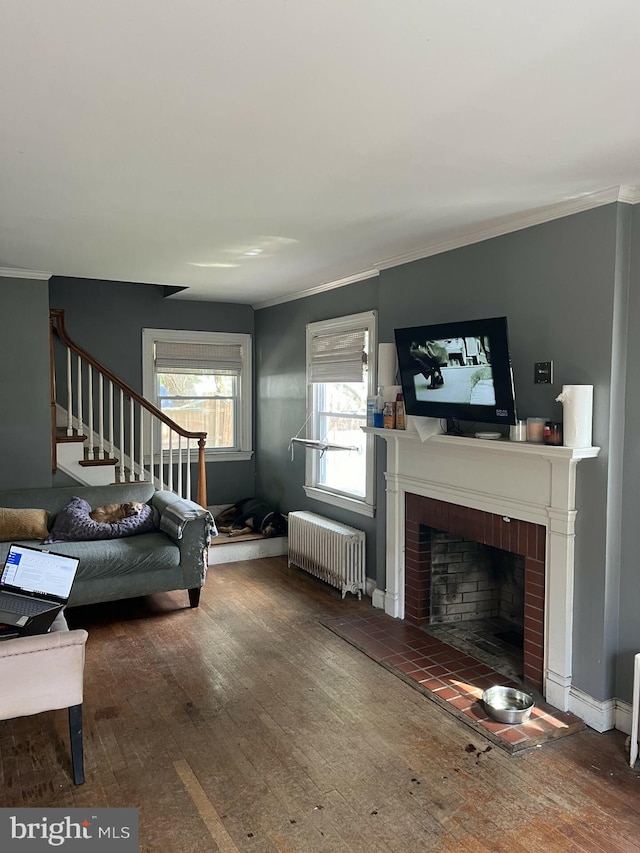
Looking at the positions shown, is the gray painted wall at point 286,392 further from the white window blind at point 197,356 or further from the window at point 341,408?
the white window blind at point 197,356

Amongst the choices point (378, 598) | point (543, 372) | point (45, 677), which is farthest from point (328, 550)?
point (45, 677)

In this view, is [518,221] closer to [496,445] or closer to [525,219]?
[525,219]

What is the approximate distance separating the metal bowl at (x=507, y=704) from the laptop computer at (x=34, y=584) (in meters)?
2.07

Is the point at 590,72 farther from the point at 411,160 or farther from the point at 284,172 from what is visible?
the point at 284,172

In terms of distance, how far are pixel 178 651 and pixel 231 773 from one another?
1.34 meters

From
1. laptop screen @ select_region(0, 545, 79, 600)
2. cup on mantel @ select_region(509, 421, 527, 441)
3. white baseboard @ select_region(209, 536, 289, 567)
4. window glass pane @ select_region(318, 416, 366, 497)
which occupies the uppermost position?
cup on mantel @ select_region(509, 421, 527, 441)

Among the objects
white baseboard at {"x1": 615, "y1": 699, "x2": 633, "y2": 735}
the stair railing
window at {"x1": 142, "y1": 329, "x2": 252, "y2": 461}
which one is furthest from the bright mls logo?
window at {"x1": 142, "y1": 329, "x2": 252, "y2": 461}

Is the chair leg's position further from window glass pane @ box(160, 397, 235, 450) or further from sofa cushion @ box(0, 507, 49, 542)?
window glass pane @ box(160, 397, 235, 450)

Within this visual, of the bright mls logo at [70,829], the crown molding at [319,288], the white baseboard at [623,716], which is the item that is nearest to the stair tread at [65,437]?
the crown molding at [319,288]

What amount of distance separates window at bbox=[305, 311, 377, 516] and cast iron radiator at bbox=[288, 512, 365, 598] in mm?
223

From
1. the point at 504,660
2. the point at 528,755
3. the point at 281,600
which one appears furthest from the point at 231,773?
the point at 281,600

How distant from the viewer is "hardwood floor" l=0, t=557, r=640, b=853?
91.8 inches

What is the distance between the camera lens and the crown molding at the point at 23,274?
4819 mm

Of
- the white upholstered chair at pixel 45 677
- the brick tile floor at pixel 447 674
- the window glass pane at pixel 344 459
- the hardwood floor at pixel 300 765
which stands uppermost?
the window glass pane at pixel 344 459
